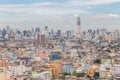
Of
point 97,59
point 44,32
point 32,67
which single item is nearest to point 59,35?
point 44,32

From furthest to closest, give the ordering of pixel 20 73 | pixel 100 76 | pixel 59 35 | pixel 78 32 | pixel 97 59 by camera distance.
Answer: pixel 59 35
pixel 78 32
pixel 97 59
pixel 20 73
pixel 100 76

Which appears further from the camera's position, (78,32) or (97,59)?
(78,32)

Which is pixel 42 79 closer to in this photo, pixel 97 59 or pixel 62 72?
pixel 62 72

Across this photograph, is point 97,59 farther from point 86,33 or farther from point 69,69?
point 86,33

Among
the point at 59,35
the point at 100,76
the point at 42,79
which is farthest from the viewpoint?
the point at 59,35

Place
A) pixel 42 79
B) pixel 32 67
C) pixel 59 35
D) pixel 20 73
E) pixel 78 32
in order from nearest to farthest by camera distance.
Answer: pixel 42 79 → pixel 20 73 → pixel 32 67 → pixel 78 32 → pixel 59 35

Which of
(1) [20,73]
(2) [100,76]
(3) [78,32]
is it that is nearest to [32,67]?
(1) [20,73]

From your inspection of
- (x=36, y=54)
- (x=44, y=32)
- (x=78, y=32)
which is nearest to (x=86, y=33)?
(x=78, y=32)

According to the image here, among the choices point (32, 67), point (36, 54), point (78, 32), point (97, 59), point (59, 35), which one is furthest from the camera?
point (59, 35)

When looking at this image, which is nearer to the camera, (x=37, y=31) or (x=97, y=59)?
(x=97, y=59)
